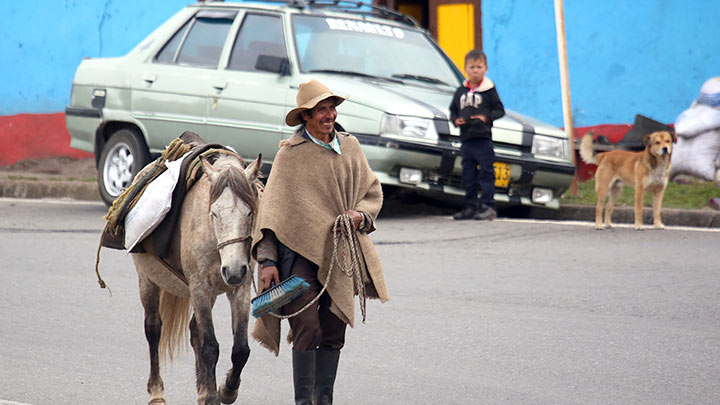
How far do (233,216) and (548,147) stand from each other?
7.52 m

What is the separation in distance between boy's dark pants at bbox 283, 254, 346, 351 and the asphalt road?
2.23 feet

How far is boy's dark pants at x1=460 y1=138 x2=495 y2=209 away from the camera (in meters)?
11.3

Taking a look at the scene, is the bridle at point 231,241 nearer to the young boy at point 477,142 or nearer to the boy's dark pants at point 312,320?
the boy's dark pants at point 312,320

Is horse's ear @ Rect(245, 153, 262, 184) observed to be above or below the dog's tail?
above

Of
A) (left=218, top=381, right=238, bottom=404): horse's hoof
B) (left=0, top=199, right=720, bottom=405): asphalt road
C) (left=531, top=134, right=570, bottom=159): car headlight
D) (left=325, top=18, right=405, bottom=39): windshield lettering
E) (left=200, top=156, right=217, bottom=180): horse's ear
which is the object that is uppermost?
(left=325, top=18, right=405, bottom=39): windshield lettering

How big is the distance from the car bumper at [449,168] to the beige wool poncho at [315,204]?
6052 mm

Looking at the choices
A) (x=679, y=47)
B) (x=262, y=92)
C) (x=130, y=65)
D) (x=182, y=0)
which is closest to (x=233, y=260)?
(x=262, y=92)

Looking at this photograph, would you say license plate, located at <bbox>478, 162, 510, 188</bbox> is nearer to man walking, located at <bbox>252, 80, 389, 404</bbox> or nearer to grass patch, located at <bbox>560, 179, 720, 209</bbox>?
grass patch, located at <bbox>560, 179, 720, 209</bbox>

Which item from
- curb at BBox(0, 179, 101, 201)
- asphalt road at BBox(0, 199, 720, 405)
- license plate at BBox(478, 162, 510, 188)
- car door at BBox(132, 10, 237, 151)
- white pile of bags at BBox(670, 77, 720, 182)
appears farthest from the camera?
curb at BBox(0, 179, 101, 201)

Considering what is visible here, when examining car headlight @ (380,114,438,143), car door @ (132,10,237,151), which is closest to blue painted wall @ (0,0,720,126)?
car headlight @ (380,114,438,143)

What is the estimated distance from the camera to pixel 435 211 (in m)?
12.7

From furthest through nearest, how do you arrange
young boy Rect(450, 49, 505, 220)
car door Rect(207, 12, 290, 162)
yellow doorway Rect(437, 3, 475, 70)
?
yellow doorway Rect(437, 3, 475, 70) < car door Rect(207, 12, 290, 162) < young boy Rect(450, 49, 505, 220)

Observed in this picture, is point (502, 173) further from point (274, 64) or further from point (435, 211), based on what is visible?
point (274, 64)

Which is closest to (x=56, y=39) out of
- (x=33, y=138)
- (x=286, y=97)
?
(x=33, y=138)
